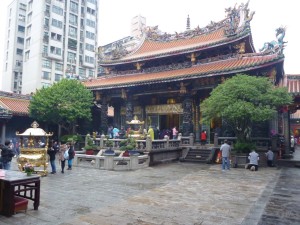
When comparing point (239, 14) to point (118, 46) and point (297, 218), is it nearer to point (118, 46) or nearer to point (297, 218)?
point (118, 46)

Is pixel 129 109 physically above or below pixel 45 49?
below

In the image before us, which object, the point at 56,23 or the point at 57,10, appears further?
the point at 57,10

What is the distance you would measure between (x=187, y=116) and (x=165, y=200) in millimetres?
12500

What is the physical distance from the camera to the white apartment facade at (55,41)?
49.6m

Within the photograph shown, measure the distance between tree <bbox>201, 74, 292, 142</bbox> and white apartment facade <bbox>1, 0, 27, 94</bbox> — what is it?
49.7m

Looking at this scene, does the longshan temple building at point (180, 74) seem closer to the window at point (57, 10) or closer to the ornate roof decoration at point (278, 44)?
the ornate roof decoration at point (278, 44)

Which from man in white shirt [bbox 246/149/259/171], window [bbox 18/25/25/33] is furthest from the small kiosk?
window [bbox 18/25/25/33]

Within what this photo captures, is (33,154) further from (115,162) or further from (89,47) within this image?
(89,47)

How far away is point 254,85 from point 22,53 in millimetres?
53656

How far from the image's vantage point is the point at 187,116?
19453 mm

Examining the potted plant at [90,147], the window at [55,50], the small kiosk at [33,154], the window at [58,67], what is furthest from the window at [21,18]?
the small kiosk at [33,154]

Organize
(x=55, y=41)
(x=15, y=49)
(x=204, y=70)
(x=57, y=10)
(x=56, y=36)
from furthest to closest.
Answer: (x=15, y=49) < (x=56, y=36) < (x=57, y=10) < (x=55, y=41) < (x=204, y=70)

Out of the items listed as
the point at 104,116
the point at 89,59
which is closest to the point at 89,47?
the point at 89,59

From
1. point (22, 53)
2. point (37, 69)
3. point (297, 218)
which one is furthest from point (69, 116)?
point (22, 53)
